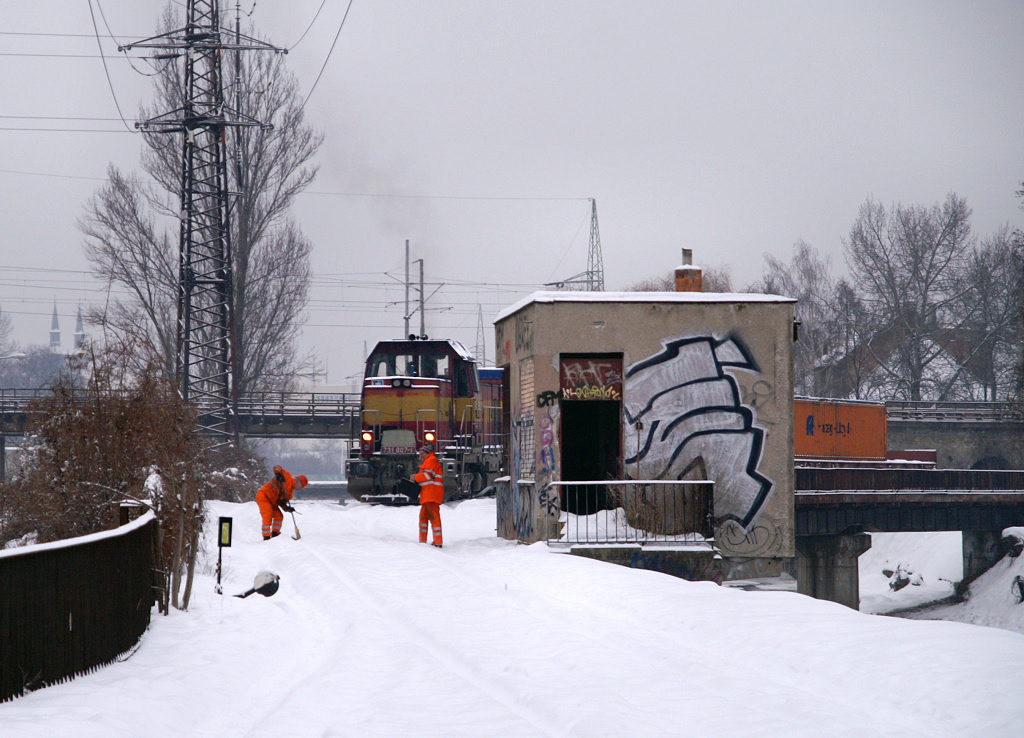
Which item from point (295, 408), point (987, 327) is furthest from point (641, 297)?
point (987, 327)

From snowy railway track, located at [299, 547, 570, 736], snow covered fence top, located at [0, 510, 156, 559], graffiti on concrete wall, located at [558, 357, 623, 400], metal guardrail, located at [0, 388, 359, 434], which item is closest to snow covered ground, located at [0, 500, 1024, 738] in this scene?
snowy railway track, located at [299, 547, 570, 736]

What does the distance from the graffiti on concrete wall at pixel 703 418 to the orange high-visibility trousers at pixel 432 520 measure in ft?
11.7

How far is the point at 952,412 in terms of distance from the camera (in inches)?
2026

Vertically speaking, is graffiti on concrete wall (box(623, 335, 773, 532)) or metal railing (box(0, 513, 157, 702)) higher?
graffiti on concrete wall (box(623, 335, 773, 532))

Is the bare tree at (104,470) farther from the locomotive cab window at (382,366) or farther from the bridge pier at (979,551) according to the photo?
the bridge pier at (979,551)

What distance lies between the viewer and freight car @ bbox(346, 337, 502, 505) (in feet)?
87.4

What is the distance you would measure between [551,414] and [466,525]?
795 cm

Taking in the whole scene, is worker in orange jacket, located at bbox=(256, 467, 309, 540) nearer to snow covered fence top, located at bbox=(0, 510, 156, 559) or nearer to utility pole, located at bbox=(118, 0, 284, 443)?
snow covered fence top, located at bbox=(0, 510, 156, 559)

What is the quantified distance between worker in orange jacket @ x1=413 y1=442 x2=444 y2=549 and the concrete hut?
172 centimetres

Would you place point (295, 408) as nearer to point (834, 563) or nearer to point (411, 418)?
point (411, 418)

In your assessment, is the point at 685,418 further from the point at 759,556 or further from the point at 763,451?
the point at 759,556

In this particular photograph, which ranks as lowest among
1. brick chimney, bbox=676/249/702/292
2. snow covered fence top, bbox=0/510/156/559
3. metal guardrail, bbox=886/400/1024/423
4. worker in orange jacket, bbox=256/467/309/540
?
worker in orange jacket, bbox=256/467/309/540

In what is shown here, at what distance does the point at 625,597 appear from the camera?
1190cm

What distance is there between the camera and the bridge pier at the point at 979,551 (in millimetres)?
34438
